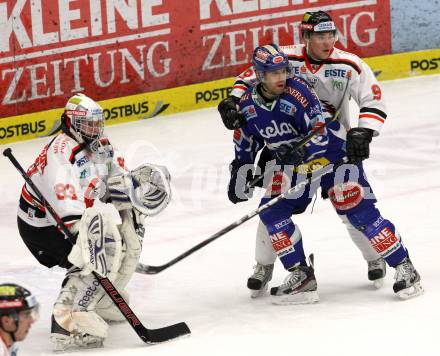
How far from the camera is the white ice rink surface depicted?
21.9 ft

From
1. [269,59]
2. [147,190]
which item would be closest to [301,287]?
[147,190]

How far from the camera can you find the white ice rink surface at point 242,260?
21.9 feet

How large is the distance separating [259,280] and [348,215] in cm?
62

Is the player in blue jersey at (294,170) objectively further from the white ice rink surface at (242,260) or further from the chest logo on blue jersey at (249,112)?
the white ice rink surface at (242,260)

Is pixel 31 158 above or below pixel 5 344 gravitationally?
below

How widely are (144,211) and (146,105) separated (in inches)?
191

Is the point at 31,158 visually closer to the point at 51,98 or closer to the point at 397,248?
the point at 51,98

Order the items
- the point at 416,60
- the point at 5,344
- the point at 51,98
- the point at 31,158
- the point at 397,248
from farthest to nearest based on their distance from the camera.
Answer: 1. the point at 416,60
2. the point at 51,98
3. the point at 31,158
4. the point at 397,248
5. the point at 5,344

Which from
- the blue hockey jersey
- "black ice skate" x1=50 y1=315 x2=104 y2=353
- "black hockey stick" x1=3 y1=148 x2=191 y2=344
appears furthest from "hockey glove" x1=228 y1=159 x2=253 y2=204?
"black ice skate" x1=50 y1=315 x2=104 y2=353

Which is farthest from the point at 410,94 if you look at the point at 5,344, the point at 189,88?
the point at 5,344

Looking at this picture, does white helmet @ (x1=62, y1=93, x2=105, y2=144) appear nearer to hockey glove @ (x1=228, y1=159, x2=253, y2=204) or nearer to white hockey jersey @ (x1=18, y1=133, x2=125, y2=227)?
white hockey jersey @ (x1=18, y1=133, x2=125, y2=227)

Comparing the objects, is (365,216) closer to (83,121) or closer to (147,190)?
(147,190)

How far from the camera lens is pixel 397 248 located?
7.24 m

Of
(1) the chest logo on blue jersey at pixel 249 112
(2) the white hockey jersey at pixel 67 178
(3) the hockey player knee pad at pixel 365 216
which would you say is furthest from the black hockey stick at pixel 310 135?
(2) the white hockey jersey at pixel 67 178
